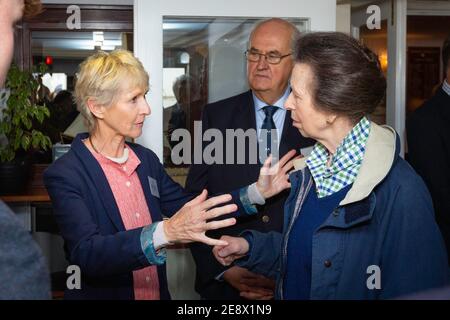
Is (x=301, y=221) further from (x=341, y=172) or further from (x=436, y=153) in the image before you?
(x=436, y=153)

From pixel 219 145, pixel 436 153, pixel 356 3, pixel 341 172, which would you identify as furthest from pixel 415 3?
pixel 341 172

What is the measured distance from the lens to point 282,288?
1728mm

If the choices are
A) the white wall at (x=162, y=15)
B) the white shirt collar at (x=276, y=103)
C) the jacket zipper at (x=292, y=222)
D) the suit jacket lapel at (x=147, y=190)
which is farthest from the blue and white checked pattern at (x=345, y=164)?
the white wall at (x=162, y=15)

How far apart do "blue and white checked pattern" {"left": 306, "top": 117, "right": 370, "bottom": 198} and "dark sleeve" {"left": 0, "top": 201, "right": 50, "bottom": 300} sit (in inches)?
40.6

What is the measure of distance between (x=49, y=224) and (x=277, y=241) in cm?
268

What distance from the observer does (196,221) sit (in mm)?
1542

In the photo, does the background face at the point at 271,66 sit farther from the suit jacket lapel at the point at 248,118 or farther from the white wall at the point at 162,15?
the white wall at the point at 162,15

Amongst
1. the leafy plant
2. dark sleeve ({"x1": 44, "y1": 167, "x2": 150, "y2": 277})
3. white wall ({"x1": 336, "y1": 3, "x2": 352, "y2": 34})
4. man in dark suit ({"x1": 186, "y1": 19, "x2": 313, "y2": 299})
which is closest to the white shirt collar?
man in dark suit ({"x1": 186, "y1": 19, "x2": 313, "y2": 299})

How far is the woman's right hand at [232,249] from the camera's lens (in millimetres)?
1821

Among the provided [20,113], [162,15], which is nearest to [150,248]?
[162,15]

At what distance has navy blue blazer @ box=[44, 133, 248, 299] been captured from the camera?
5.30ft

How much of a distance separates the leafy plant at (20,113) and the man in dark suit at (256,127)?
1.59 m

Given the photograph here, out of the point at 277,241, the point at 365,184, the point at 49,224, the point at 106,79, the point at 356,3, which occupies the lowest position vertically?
the point at 49,224

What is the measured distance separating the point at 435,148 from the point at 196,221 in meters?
1.31
